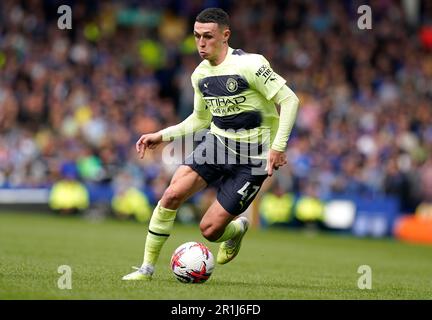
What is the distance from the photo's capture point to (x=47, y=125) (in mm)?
23719

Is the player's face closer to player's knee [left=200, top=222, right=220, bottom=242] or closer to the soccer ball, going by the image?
player's knee [left=200, top=222, right=220, bottom=242]

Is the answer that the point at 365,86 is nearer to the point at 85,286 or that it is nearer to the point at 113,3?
the point at 113,3

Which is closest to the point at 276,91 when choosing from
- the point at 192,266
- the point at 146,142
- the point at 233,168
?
the point at 233,168

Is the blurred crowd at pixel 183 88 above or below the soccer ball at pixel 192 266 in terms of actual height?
above

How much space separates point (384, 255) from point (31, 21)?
541 inches

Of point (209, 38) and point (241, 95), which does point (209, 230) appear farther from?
point (209, 38)

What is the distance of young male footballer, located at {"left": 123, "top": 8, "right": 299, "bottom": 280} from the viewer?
29.6ft

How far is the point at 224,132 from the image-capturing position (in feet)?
30.8

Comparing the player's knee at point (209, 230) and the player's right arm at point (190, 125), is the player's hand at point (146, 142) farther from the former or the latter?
the player's knee at point (209, 230)

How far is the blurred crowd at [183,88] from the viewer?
21.7 meters

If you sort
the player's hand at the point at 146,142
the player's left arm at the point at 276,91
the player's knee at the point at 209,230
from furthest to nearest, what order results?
the player's knee at the point at 209,230 < the player's hand at the point at 146,142 < the player's left arm at the point at 276,91

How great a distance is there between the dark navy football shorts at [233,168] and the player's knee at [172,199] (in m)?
0.34

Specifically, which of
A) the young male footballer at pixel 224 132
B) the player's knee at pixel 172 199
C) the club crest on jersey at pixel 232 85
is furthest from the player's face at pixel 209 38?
the player's knee at pixel 172 199
